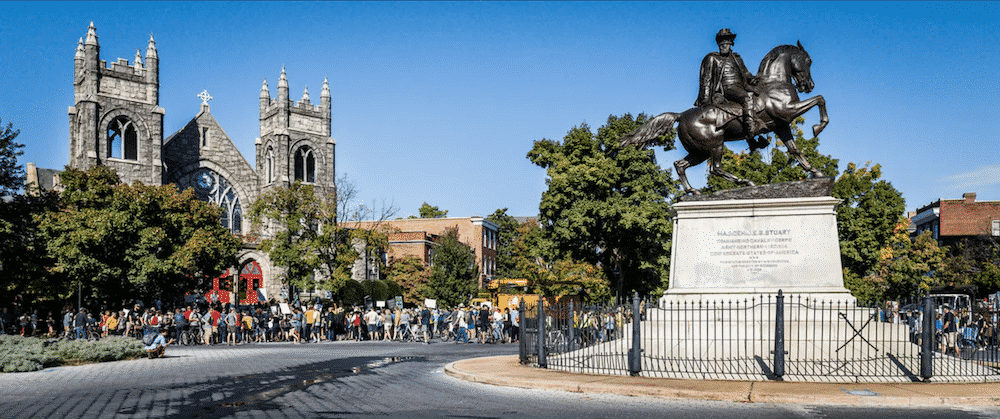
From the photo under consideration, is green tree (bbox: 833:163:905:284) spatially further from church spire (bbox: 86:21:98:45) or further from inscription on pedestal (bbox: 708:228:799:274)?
church spire (bbox: 86:21:98:45)

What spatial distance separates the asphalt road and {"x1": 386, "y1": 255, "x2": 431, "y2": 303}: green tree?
Result: 4902 cm

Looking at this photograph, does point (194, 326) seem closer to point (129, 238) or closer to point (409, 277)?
point (129, 238)

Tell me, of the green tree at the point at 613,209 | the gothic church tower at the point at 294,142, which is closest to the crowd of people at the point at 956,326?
the green tree at the point at 613,209

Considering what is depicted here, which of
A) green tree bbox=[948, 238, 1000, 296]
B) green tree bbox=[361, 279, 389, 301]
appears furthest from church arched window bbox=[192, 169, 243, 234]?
green tree bbox=[948, 238, 1000, 296]

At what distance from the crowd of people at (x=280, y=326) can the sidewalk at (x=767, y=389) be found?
18874 mm

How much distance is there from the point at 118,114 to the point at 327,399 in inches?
2127

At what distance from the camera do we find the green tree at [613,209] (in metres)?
43.0

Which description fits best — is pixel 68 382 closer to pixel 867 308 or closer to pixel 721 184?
pixel 867 308

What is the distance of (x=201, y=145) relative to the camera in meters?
→ 66.9

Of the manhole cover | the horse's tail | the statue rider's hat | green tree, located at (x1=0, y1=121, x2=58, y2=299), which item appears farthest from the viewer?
green tree, located at (x1=0, y1=121, x2=58, y2=299)

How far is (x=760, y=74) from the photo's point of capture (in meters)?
15.2

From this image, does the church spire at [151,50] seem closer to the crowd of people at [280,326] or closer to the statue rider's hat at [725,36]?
the crowd of people at [280,326]

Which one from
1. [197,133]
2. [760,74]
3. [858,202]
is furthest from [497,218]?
[760,74]

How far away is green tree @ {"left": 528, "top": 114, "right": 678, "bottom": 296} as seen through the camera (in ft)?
141
